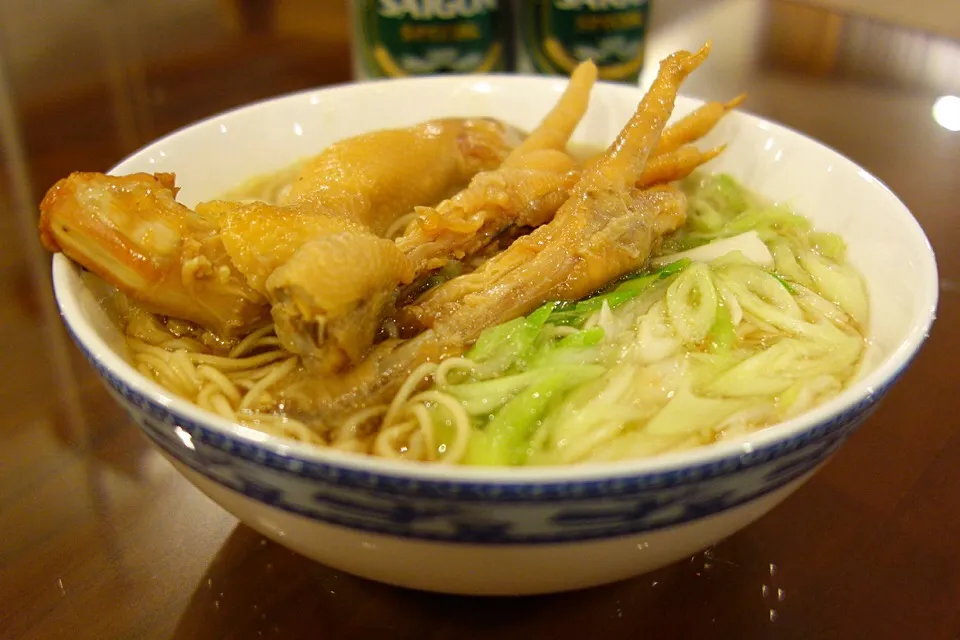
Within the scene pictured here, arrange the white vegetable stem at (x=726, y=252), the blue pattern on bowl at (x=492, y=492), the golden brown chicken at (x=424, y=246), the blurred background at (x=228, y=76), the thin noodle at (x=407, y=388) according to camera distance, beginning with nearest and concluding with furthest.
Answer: the blue pattern on bowl at (x=492, y=492) → the golden brown chicken at (x=424, y=246) → the thin noodle at (x=407, y=388) → the white vegetable stem at (x=726, y=252) → the blurred background at (x=228, y=76)

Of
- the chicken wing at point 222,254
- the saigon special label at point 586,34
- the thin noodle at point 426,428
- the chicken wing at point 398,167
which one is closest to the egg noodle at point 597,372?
the thin noodle at point 426,428

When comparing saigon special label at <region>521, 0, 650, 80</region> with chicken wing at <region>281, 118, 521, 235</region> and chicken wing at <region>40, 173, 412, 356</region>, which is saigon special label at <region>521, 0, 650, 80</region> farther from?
chicken wing at <region>40, 173, 412, 356</region>

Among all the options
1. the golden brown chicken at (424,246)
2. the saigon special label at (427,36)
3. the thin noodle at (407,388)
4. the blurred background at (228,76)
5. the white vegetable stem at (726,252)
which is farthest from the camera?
the saigon special label at (427,36)

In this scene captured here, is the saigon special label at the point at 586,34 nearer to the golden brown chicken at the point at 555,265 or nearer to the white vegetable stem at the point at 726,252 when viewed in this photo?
the golden brown chicken at the point at 555,265

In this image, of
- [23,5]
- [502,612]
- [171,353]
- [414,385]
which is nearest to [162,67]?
[23,5]

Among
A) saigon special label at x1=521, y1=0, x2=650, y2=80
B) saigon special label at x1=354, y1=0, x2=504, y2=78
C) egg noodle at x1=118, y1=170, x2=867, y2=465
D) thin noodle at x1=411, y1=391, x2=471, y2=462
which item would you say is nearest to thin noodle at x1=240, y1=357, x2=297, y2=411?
egg noodle at x1=118, y1=170, x2=867, y2=465

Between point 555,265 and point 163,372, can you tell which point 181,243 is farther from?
point 555,265
